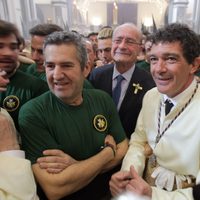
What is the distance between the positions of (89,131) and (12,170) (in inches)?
22.9

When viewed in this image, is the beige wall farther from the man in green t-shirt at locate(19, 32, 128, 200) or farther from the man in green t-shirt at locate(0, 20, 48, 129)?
the man in green t-shirt at locate(19, 32, 128, 200)

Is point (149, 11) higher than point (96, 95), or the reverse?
point (149, 11)

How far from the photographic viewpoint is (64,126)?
159 cm

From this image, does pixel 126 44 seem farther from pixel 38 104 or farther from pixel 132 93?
pixel 38 104

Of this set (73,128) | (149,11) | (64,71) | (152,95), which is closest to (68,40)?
(64,71)

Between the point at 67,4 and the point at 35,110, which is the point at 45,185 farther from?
the point at 67,4

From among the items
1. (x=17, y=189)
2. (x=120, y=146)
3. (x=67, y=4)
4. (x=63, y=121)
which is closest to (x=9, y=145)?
(x=17, y=189)

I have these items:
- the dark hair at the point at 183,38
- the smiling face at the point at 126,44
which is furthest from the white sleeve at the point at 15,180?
the smiling face at the point at 126,44

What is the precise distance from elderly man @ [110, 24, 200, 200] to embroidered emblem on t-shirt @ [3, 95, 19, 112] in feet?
3.03

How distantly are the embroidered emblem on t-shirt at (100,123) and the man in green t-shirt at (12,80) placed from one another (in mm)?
584

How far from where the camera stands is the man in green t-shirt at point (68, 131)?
1.46 metres

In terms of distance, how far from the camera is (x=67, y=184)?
1454mm

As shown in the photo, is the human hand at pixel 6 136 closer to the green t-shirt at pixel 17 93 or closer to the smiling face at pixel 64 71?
the smiling face at pixel 64 71

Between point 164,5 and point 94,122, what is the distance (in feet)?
65.6
